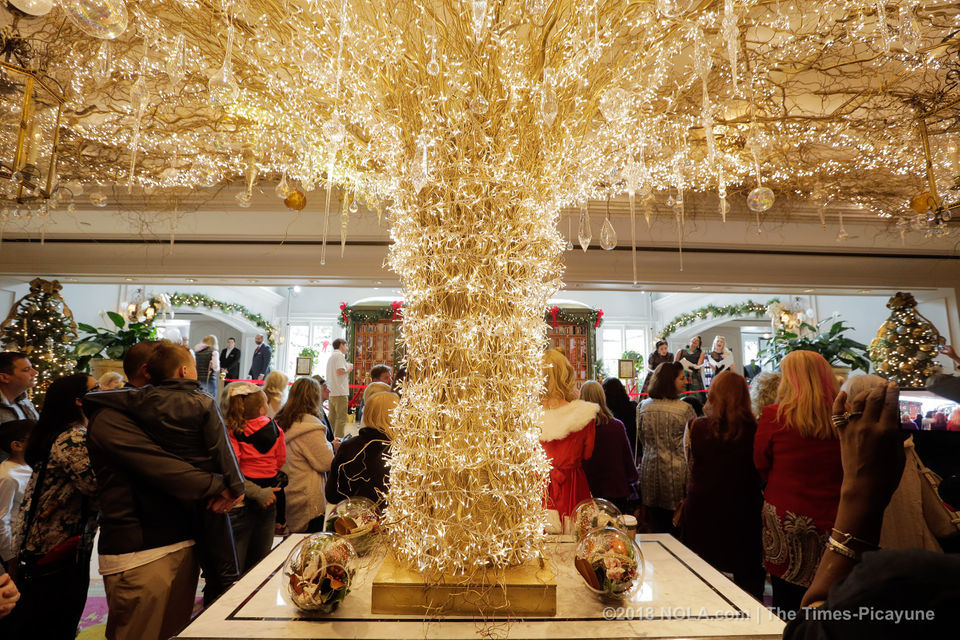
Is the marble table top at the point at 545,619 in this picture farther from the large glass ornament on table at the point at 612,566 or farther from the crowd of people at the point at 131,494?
the crowd of people at the point at 131,494

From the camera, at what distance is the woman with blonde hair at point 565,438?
2646mm

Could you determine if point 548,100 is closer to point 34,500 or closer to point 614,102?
point 614,102

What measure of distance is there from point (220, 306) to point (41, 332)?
4.59m

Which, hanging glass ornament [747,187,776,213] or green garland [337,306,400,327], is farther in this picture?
green garland [337,306,400,327]

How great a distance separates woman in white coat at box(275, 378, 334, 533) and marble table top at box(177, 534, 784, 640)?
1.71 metres

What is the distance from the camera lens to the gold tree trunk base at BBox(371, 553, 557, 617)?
1444mm

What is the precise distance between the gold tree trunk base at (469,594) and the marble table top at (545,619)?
0.03 meters

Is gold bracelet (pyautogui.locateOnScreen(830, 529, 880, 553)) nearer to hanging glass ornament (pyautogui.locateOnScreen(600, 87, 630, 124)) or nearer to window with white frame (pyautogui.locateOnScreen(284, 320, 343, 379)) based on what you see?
hanging glass ornament (pyautogui.locateOnScreen(600, 87, 630, 124))

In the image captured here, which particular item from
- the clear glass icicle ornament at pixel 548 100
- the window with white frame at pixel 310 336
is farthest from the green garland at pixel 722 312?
the clear glass icicle ornament at pixel 548 100

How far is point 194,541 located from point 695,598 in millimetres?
2011

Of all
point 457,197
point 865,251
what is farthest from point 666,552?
point 865,251

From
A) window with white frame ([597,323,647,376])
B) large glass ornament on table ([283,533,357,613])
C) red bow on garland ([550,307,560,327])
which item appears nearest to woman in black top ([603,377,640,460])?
large glass ornament on table ([283,533,357,613])

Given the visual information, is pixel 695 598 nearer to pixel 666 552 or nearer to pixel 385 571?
pixel 666 552

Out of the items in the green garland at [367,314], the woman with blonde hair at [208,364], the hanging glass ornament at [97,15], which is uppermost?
the green garland at [367,314]
